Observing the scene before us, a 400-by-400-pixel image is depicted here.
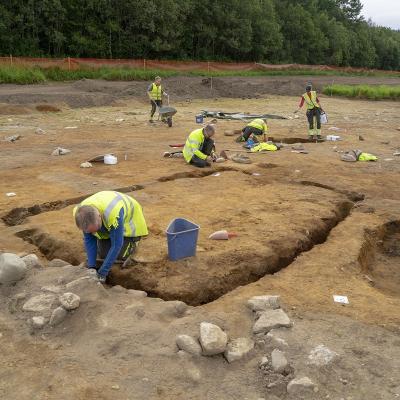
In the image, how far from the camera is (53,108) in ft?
58.7

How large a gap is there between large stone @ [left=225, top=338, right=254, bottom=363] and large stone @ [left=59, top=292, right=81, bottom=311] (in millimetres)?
1380

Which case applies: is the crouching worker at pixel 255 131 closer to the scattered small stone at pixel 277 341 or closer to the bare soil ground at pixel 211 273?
the bare soil ground at pixel 211 273

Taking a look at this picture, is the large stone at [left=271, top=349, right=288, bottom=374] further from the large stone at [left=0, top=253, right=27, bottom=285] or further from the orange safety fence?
the orange safety fence

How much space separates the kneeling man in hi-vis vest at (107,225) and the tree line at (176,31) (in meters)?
27.3

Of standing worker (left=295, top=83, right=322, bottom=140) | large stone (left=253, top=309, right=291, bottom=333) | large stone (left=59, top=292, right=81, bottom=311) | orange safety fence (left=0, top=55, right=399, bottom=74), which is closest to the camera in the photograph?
large stone (left=253, top=309, right=291, bottom=333)

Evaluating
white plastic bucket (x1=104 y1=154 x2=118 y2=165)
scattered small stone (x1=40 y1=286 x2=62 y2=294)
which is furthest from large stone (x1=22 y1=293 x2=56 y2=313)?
white plastic bucket (x1=104 y1=154 x2=118 y2=165)

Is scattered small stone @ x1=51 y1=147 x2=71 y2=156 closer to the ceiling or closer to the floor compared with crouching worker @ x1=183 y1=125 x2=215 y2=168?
closer to the floor

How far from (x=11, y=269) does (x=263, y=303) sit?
2343 mm

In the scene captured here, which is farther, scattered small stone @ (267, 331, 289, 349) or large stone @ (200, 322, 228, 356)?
scattered small stone @ (267, 331, 289, 349)

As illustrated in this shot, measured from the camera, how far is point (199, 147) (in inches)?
368

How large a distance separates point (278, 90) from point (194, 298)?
2566 centimetres

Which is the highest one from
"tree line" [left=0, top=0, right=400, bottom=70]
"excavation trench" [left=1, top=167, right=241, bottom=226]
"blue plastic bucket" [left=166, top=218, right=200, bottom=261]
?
"tree line" [left=0, top=0, right=400, bottom=70]

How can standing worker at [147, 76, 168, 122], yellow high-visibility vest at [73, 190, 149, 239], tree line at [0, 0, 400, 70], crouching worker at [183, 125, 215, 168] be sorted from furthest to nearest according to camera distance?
tree line at [0, 0, 400, 70], standing worker at [147, 76, 168, 122], crouching worker at [183, 125, 215, 168], yellow high-visibility vest at [73, 190, 149, 239]

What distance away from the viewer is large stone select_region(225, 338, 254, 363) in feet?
11.5
